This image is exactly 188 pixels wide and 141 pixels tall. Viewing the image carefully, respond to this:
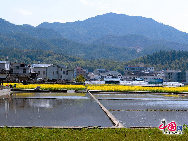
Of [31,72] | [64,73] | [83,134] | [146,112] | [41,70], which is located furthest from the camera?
[64,73]

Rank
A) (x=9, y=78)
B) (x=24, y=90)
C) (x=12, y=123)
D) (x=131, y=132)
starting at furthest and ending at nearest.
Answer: (x=9, y=78) → (x=24, y=90) → (x=12, y=123) → (x=131, y=132)

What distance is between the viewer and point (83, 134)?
48.6ft

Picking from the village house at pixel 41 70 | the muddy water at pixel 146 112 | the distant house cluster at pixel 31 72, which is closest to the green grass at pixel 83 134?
the muddy water at pixel 146 112

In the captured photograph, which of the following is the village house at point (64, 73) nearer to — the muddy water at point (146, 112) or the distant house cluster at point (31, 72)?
the distant house cluster at point (31, 72)

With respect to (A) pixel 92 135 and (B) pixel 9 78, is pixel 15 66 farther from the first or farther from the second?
(A) pixel 92 135

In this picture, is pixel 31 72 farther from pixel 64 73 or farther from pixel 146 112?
pixel 146 112

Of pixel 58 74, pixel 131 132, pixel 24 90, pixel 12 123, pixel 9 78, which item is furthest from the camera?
pixel 58 74

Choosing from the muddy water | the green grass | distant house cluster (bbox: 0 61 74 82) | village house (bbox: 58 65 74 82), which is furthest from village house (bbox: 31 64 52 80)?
the green grass

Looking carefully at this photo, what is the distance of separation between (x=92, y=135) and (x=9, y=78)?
8037 centimetres

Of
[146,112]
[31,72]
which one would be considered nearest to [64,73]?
[31,72]

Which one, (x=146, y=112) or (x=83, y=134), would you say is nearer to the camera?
(x=83, y=134)

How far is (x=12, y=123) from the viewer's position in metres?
19.6

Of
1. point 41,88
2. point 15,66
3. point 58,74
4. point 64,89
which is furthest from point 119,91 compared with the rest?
point 58,74

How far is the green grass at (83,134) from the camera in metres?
13.9
